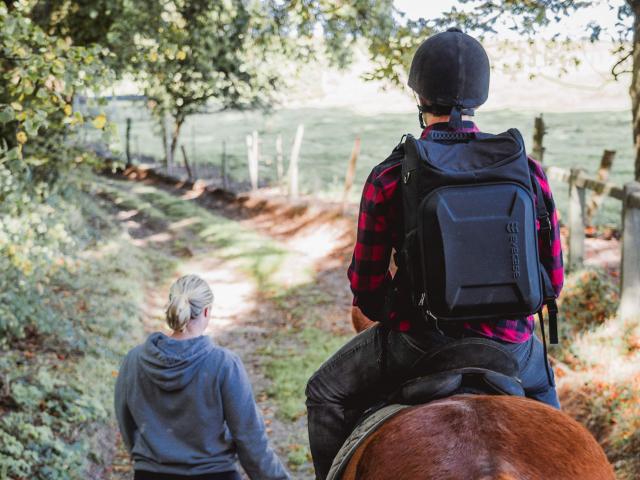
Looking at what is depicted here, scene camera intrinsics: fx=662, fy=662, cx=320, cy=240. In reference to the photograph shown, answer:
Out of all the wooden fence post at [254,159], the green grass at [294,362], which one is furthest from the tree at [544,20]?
the wooden fence post at [254,159]

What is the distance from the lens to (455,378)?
2430 millimetres

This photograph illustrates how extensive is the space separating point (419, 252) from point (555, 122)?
34679 mm

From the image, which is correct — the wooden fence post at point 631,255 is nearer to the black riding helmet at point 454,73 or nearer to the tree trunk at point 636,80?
the tree trunk at point 636,80

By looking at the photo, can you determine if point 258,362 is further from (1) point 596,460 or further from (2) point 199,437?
(1) point 596,460

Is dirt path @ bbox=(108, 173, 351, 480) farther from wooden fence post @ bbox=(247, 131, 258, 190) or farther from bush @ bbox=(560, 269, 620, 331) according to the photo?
bush @ bbox=(560, 269, 620, 331)

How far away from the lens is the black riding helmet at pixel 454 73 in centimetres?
250

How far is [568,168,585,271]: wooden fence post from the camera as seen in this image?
28.6ft

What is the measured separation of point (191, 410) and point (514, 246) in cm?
179

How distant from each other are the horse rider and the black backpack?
193mm

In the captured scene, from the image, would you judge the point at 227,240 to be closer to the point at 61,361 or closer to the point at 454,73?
the point at 61,361

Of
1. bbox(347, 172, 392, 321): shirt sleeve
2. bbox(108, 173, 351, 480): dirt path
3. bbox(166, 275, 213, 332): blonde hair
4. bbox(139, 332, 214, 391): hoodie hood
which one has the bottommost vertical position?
bbox(108, 173, 351, 480): dirt path

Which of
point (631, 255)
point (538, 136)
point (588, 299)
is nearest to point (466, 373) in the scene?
point (631, 255)

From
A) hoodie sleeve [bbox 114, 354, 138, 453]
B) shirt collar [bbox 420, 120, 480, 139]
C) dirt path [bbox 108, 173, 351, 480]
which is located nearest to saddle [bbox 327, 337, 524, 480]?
shirt collar [bbox 420, 120, 480, 139]

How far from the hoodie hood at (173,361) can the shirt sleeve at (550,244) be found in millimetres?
1619
